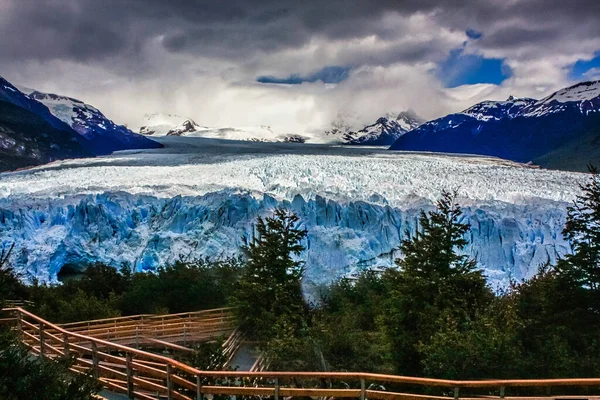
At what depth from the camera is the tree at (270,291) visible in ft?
34.6

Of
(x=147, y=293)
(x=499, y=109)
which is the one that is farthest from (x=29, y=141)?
(x=499, y=109)

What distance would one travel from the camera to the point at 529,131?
48188mm

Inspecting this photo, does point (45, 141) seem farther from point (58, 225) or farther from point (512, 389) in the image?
point (512, 389)

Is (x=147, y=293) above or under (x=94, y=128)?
under

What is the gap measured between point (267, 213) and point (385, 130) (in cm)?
15049

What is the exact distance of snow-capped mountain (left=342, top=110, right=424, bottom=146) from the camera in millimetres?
158312

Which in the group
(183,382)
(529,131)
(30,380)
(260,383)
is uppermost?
(529,131)

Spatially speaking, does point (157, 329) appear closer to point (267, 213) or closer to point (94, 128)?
point (267, 213)

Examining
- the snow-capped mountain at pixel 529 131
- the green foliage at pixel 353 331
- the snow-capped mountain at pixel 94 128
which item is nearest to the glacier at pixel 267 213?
the green foliage at pixel 353 331

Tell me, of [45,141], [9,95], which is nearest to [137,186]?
[45,141]

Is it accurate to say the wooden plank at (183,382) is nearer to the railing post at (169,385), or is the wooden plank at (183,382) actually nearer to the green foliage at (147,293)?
the railing post at (169,385)

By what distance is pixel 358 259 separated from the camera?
1898cm

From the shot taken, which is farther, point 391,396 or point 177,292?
point 177,292

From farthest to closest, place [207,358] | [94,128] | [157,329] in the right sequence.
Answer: [94,128] → [157,329] → [207,358]
